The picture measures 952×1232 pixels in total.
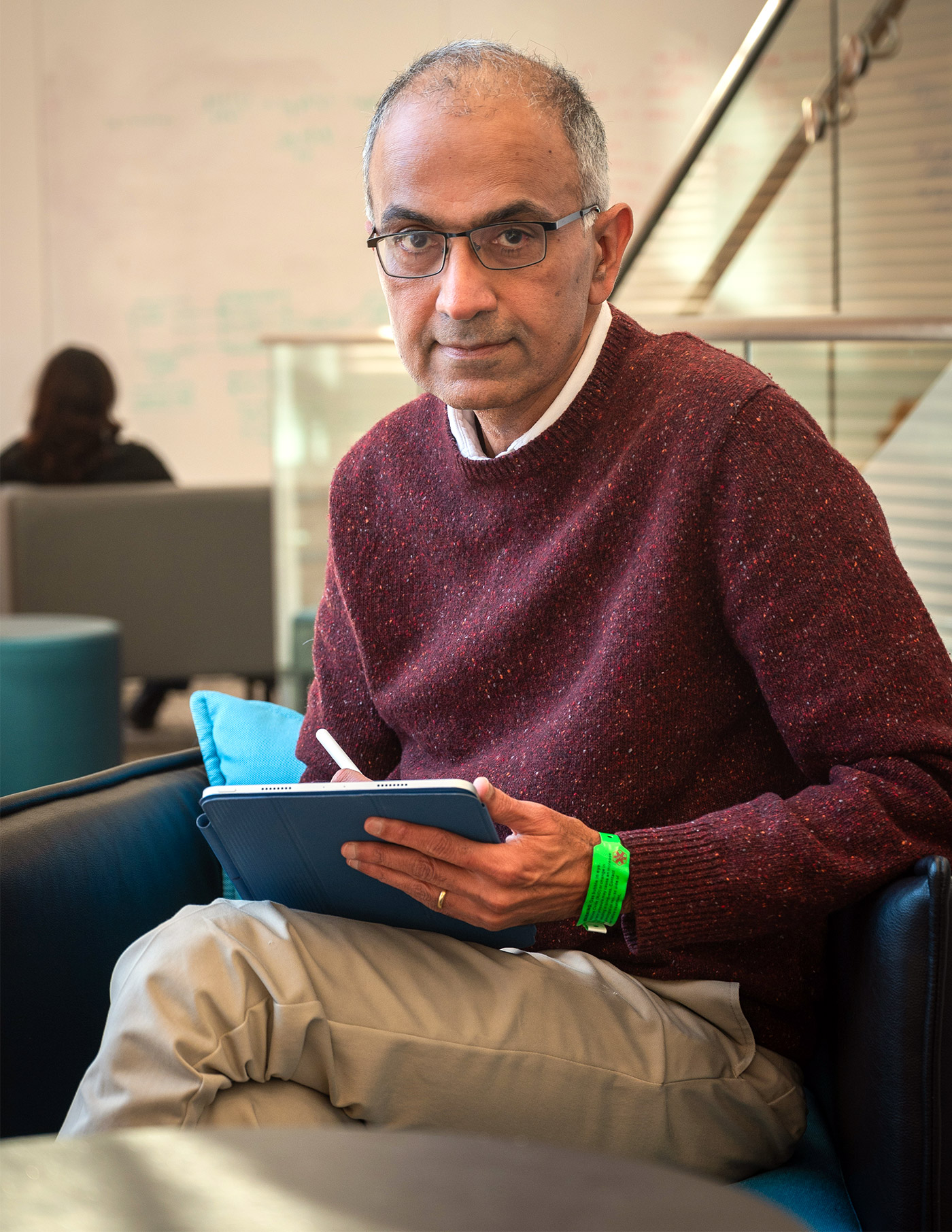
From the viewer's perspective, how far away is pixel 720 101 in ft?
10.1

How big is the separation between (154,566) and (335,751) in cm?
312

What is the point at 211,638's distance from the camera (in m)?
4.26

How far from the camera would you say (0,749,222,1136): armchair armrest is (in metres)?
1.08

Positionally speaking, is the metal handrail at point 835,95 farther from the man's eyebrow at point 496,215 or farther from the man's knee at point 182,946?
the man's knee at point 182,946

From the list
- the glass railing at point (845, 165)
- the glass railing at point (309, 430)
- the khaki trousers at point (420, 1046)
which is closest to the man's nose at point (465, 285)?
the khaki trousers at point (420, 1046)

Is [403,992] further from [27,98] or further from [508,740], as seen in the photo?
[27,98]

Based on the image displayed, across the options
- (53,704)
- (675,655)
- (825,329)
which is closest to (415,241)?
(675,655)

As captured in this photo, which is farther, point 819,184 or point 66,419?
point 66,419

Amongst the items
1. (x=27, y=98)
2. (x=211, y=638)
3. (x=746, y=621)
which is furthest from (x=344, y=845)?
(x=27, y=98)

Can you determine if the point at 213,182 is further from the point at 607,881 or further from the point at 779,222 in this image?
the point at 607,881

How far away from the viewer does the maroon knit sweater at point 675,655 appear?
3.15 feet

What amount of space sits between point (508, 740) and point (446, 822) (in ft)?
0.87

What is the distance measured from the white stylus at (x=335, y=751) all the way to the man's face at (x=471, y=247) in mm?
359

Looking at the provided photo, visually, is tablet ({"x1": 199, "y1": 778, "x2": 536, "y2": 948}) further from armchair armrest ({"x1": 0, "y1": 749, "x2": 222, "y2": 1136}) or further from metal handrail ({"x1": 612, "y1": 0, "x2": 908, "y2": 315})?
metal handrail ({"x1": 612, "y1": 0, "x2": 908, "y2": 315})
